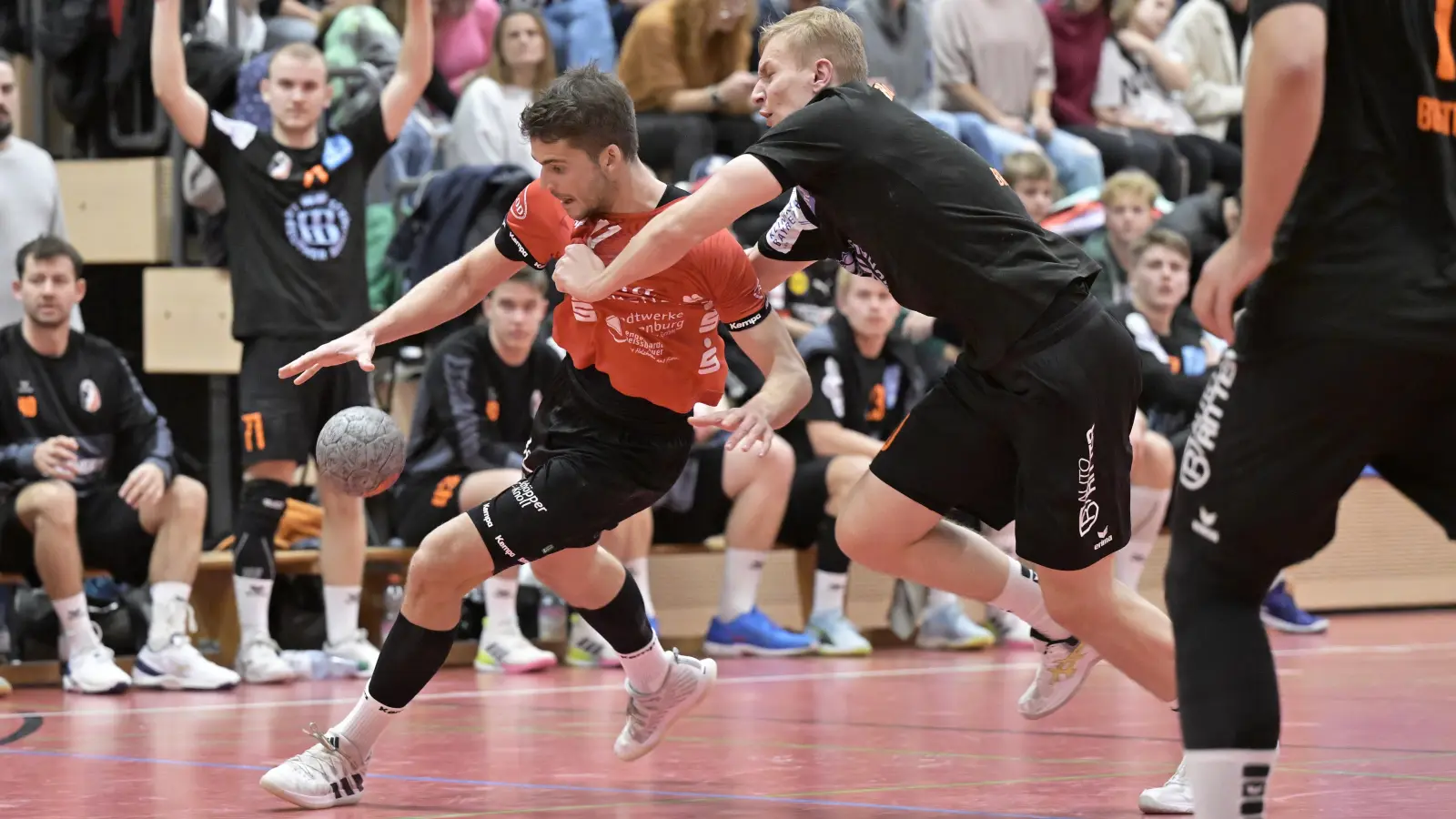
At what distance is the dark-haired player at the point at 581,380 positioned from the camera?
14.5 feet

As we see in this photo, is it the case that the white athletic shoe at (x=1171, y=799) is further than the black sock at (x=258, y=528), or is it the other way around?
the black sock at (x=258, y=528)

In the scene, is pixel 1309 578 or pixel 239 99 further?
pixel 1309 578

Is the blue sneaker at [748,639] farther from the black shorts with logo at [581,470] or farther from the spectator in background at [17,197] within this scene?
the black shorts with logo at [581,470]

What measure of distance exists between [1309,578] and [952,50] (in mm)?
4002

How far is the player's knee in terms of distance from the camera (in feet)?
23.7

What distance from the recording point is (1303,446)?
2.85 meters

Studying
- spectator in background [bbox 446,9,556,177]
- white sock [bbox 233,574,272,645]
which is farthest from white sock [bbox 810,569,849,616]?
spectator in background [bbox 446,9,556,177]

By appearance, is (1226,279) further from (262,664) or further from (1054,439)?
(262,664)

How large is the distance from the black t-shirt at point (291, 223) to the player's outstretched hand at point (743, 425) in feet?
13.2

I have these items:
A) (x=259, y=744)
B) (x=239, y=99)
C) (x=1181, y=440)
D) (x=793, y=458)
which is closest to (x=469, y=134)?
(x=239, y=99)

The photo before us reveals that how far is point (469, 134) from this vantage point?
384 inches

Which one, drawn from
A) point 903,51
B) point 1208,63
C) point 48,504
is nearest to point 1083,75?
point 1208,63

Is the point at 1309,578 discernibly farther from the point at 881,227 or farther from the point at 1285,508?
the point at 1285,508

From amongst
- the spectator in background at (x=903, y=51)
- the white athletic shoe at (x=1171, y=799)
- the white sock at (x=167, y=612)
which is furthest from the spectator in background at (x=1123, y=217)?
the white athletic shoe at (x=1171, y=799)
